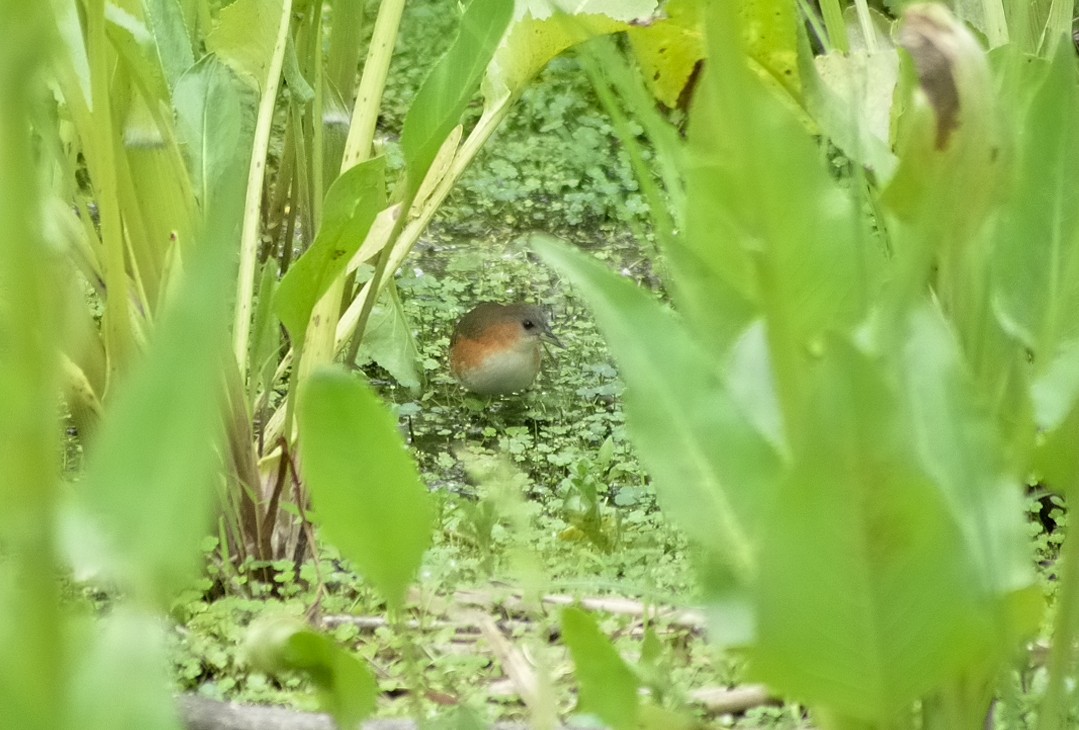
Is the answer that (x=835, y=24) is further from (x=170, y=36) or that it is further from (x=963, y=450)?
(x=170, y=36)

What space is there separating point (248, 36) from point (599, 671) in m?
0.82

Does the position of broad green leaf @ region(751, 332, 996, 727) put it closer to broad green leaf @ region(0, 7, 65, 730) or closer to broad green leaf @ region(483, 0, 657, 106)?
broad green leaf @ region(0, 7, 65, 730)

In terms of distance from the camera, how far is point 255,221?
1.08m

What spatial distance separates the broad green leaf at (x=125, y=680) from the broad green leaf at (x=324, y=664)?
0.42 ft

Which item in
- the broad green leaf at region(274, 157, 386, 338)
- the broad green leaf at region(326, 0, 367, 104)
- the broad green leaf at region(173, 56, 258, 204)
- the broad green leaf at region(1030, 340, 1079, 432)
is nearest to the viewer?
the broad green leaf at region(1030, 340, 1079, 432)

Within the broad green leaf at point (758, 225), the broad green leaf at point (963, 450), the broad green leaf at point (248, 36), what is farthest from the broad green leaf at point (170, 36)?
the broad green leaf at point (963, 450)

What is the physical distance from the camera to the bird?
5.86 ft

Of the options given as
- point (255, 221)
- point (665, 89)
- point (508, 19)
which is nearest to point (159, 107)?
point (255, 221)

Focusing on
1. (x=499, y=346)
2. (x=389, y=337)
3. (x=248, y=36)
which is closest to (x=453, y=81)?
(x=248, y=36)

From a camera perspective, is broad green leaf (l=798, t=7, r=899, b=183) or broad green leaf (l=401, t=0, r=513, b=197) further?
broad green leaf (l=401, t=0, r=513, b=197)

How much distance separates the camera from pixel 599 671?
38 centimetres

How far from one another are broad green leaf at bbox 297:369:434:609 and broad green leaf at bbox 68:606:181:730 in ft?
0.33

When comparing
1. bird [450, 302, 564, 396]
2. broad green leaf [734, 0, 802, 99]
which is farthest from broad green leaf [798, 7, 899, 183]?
bird [450, 302, 564, 396]

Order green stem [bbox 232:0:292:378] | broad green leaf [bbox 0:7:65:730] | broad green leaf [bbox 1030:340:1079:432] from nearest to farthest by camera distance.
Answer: broad green leaf [bbox 0:7:65:730]
broad green leaf [bbox 1030:340:1079:432]
green stem [bbox 232:0:292:378]
